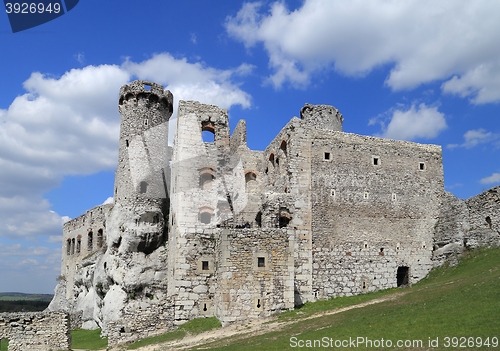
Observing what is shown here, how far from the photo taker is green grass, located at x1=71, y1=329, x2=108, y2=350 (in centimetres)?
2897

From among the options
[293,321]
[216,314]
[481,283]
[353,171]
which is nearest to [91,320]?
[216,314]

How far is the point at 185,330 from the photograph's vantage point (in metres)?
26.5

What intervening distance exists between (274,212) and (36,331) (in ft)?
50.4

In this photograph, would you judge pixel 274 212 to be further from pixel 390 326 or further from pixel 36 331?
pixel 36 331

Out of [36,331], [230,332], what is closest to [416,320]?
[230,332]

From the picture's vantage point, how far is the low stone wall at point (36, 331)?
2236cm

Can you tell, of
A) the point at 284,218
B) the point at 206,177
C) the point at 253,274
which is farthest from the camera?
the point at 206,177

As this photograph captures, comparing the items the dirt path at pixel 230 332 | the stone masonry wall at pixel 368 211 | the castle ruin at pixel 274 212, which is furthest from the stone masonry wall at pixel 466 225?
the dirt path at pixel 230 332

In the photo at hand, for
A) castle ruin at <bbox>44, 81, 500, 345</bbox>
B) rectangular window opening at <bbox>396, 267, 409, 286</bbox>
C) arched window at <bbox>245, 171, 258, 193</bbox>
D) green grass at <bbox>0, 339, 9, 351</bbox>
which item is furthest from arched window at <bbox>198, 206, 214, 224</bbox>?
rectangular window opening at <bbox>396, 267, 409, 286</bbox>

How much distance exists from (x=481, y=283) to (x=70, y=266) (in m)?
50.1

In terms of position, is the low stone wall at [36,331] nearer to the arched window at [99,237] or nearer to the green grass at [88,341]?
the green grass at [88,341]

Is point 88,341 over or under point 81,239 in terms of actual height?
under

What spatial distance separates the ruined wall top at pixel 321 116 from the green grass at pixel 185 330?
22241mm

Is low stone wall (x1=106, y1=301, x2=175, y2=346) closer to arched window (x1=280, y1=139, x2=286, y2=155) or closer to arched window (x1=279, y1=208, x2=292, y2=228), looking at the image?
arched window (x1=279, y1=208, x2=292, y2=228)
